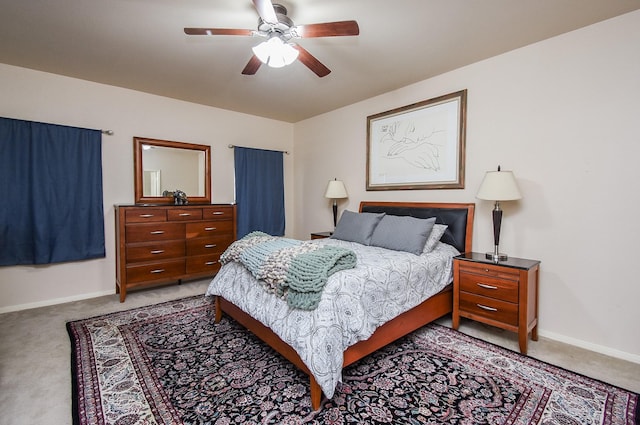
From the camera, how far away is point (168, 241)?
3.69 m

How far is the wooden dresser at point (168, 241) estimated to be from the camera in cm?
342

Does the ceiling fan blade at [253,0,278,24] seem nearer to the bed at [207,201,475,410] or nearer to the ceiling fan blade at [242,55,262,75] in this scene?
the ceiling fan blade at [242,55,262,75]

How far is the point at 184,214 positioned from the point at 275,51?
96.0 inches

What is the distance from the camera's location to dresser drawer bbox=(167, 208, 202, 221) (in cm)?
370

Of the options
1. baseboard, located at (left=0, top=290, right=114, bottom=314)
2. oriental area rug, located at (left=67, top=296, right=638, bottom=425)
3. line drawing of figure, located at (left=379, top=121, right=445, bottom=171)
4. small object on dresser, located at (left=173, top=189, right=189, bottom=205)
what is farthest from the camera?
small object on dresser, located at (left=173, top=189, right=189, bottom=205)

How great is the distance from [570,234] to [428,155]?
1505 millimetres

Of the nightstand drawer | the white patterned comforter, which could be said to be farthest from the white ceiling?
the nightstand drawer

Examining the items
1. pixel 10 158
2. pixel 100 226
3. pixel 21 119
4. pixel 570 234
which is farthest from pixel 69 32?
pixel 570 234

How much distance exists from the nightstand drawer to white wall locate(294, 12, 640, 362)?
0.54 m

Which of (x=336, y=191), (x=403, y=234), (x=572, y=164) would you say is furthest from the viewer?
(x=336, y=191)

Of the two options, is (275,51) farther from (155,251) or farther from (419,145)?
(155,251)

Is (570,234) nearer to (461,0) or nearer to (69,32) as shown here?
(461,0)

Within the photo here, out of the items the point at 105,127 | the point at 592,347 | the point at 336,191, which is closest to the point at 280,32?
the point at 336,191

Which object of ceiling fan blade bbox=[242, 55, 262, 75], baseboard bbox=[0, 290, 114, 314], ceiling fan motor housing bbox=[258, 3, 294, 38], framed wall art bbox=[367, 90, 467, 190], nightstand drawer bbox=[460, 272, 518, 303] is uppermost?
ceiling fan motor housing bbox=[258, 3, 294, 38]
